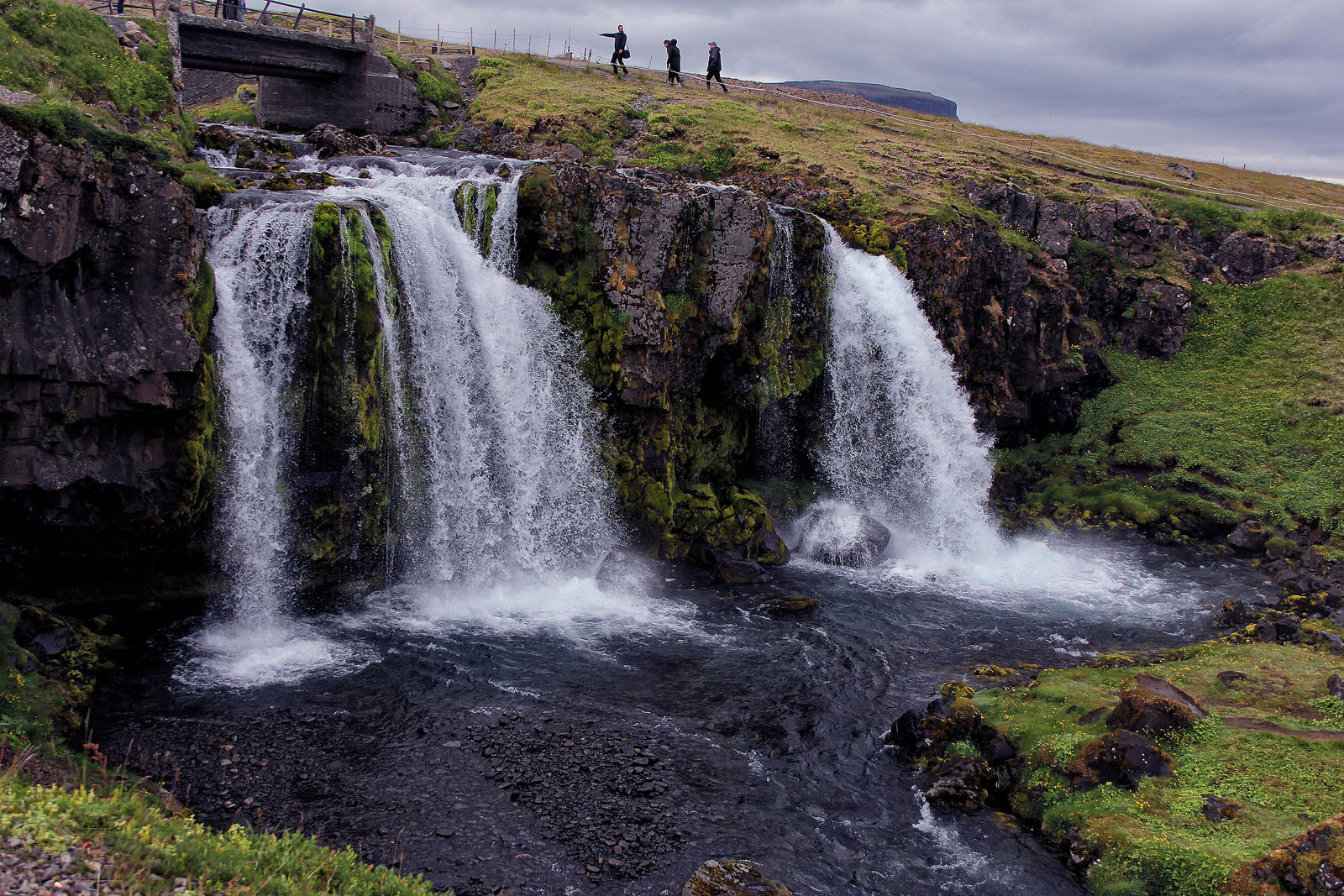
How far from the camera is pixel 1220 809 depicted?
41.5 ft

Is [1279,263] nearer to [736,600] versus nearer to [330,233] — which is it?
[736,600]

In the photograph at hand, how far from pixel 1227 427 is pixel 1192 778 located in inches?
1101

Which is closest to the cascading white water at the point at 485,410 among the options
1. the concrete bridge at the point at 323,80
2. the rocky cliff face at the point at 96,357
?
the rocky cliff face at the point at 96,357

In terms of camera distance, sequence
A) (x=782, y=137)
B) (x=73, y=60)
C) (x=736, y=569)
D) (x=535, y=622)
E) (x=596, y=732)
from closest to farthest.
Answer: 1. (x=596, y=732)
2. (x=535, y=622)
3. (x=73, y=60)
4. (x=736, y=569)
5. (x=782, y=137)

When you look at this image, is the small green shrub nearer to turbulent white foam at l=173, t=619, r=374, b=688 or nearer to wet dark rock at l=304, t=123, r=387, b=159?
wet dark rock at l=304, t=123, r=387, b=159

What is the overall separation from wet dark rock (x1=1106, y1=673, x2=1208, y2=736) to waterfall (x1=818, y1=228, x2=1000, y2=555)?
1554 cm

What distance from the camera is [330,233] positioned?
66.1ft

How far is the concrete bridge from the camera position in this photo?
34.4 meters

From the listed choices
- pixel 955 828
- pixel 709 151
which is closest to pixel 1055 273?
pixel 709 151

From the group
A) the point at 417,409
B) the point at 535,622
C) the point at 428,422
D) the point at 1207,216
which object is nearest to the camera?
the point at 535,622

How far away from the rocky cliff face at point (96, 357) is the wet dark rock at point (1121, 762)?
18.9 metres

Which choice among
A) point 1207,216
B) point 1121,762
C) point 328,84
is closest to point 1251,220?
point 1207,216

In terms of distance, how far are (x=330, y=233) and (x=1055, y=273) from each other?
111ft

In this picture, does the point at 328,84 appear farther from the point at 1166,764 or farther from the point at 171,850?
the point at 1166,764
